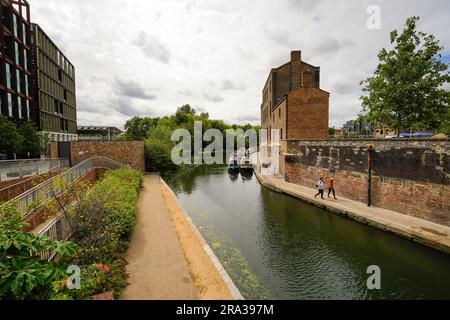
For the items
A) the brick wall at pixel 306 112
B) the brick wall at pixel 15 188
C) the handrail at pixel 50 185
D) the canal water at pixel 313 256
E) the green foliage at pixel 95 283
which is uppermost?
the brick wall at pixel 306 112

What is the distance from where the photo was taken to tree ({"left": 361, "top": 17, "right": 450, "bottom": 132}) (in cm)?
1283

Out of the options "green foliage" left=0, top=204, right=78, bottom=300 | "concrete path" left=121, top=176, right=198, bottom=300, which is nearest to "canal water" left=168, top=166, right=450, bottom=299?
"concrete path" left=121, top=176, right=198, bottom=300

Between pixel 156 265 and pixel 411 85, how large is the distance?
51.1 feet

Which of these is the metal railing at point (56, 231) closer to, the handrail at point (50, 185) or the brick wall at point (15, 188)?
the handrail at point (50, 185)

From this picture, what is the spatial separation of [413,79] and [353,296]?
503 inches

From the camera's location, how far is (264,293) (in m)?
6.29

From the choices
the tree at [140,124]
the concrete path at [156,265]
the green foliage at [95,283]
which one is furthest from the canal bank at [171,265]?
the tree at [140,124]

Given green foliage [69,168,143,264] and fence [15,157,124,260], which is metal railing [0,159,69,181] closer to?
fence [15,157,124,260]

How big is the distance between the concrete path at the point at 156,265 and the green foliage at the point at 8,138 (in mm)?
16767

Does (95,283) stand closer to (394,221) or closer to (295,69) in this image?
(394,221)

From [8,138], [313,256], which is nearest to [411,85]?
[313,256]

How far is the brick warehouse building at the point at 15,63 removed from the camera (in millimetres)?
27109

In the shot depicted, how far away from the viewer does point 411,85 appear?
13008 mm

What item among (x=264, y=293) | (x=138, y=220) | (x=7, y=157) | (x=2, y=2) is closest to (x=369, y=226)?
(x=264, y=293)
